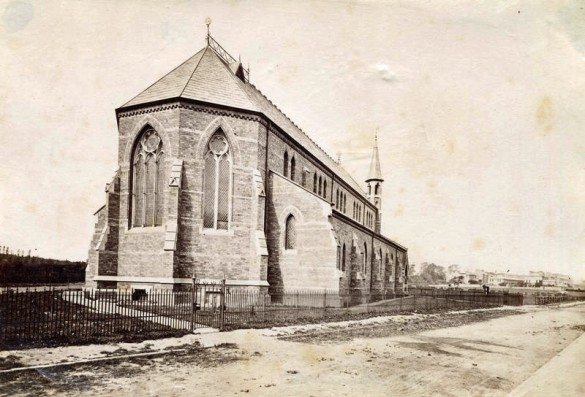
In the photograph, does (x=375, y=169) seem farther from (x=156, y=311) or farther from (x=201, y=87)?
(x=156, y=311)

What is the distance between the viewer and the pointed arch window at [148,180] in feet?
69.4

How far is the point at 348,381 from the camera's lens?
7.98 meters

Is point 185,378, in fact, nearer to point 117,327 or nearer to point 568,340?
point 117,327

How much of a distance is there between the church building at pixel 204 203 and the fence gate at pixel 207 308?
3.91ft

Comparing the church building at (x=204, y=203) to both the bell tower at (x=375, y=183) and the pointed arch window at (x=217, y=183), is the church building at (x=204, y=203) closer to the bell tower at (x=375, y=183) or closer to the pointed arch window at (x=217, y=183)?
the pointed arch window at (x=217, y=183)

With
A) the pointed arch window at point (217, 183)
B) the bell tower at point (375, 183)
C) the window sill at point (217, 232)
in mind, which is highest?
the bell tower at point (375, 183)

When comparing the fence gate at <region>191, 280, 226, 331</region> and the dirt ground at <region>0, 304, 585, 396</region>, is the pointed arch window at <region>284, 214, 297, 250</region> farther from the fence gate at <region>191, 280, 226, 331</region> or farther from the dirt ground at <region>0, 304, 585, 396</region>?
the dirt ground at <region>0, 304, 585, 396</region>

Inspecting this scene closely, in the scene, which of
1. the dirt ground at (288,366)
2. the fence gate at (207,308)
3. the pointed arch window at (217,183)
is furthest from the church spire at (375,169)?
the dirt ground at (288,366)

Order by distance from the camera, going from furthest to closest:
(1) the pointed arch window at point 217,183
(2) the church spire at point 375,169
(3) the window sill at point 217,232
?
(2) the church spire at point 375,169 → (1) the pointed arch window at point 217,183 → (3) the window sill at point 217,232

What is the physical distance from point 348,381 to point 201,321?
7.47 meters

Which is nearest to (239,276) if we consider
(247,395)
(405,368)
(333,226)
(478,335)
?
(333,226)

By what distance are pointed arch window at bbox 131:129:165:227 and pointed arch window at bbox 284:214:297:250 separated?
668cm

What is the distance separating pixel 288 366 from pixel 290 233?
1466 centimetres

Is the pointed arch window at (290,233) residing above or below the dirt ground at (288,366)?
above
